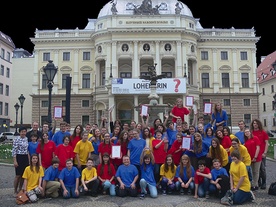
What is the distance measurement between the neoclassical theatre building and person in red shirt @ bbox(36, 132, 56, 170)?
108 feet

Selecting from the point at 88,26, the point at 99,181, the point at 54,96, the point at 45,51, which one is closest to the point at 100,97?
the point at 54,96

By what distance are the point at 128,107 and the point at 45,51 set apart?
15568 mm

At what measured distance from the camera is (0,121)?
53.6m

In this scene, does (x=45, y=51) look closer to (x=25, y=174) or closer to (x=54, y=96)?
(x=54, y=96)

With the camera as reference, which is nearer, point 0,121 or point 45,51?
point 45,51

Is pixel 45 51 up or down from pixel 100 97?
up

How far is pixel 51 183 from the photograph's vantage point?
9.40 meters

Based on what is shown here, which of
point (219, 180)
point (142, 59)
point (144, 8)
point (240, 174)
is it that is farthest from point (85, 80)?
point (240, 174)

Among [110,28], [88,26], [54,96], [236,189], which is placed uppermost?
[88,26]

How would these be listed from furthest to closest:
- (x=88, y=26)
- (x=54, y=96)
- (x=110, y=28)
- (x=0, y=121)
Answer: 1. (x=88, y=26)
2. (x=0, y=121)
3. (x=54, y=96)
4. (x=110, y=28)

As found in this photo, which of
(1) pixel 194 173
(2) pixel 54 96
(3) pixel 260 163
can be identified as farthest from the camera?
(2) pixel 54 96

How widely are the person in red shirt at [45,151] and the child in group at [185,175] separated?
392 cm

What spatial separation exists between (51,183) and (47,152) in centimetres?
101

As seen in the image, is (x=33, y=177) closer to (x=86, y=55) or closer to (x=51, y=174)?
(x=51, y=174)
